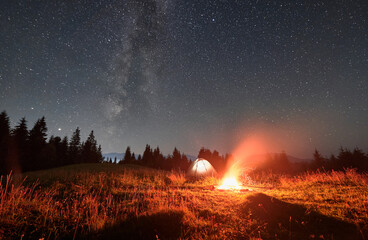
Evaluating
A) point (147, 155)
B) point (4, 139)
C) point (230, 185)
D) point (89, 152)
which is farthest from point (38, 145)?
point (230, 185)

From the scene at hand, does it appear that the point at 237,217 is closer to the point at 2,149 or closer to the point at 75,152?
the point at 2,149

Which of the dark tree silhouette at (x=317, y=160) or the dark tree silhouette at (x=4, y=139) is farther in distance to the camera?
the dark tree silhouette at (x=317, y=160)

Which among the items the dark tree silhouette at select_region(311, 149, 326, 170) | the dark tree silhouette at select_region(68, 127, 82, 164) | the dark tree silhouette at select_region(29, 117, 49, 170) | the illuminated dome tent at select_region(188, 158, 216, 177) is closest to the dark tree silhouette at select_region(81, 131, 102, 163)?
the dark tree silhouette at select_region(68, 127, 82, 164)

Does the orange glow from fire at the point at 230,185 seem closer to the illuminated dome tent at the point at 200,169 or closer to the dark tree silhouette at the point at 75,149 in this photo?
the illuminated dome tent at the point at 200,169

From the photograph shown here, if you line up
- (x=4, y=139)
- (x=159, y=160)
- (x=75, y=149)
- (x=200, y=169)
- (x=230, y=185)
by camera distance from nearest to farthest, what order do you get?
(x=230, y=185) → (x=200, y=169) → (x=4, y=139) → (x=75, y=149) → (x=159, y=160)

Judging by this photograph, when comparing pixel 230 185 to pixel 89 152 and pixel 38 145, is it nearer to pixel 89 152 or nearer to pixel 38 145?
pixel 38 145

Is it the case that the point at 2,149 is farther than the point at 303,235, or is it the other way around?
the point at 2,149

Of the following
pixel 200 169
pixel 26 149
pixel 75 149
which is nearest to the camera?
pixel 200 169

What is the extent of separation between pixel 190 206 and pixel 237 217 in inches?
68.1

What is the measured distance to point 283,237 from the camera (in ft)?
12.2

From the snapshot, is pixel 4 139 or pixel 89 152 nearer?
pixel 4 139

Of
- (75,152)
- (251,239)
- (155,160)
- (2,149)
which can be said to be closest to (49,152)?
(2,149)

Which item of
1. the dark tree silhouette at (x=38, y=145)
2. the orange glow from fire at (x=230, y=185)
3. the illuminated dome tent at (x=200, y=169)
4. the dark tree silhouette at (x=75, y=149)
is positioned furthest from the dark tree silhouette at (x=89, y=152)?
the orange glow from fire at (x=230, y=185)

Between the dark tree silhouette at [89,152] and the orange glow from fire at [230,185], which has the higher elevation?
the dark tree silhouette at [89,152]
